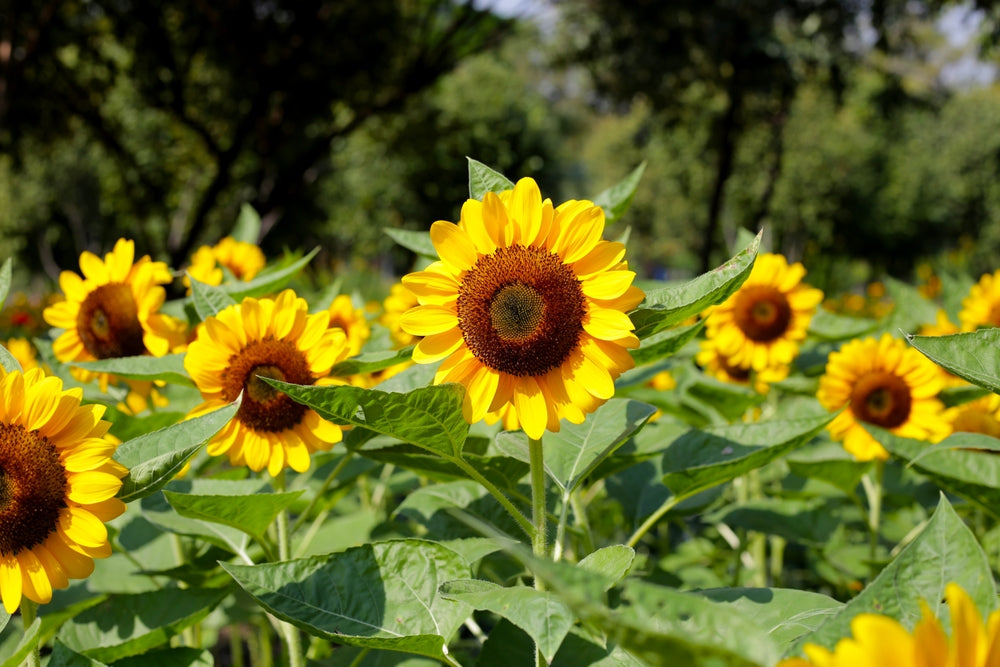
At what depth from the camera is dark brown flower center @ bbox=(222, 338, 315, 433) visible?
1502 mm

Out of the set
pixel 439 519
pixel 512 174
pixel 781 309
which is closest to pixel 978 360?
pixel 439 519

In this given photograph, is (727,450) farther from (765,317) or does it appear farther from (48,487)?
(765,317)

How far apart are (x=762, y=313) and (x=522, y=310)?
1.61 m

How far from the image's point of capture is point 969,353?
1.15 metres

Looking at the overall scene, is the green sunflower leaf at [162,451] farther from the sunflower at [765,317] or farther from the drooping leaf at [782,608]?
the sunflower at [765,317]

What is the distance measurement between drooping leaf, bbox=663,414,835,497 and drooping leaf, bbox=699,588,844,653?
186 millimetres

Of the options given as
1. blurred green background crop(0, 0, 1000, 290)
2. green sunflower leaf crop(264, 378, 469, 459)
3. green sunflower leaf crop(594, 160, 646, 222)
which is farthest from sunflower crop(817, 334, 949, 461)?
blurred green background crop(0, 0, 1000, 290)

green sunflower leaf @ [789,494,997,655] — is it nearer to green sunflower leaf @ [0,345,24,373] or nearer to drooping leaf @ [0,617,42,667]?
drooping leaf @ [0,617,42,667]

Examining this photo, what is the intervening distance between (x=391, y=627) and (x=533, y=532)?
0.83ft

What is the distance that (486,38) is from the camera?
10766mm

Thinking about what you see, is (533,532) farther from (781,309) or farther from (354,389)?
(781,309)

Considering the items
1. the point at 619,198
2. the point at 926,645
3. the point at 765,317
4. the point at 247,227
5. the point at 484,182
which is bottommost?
the point at 926,645

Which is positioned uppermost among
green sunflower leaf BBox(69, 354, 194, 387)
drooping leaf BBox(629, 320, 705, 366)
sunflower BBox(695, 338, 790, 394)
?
sunflower BBox(695, 338, 790, 394)

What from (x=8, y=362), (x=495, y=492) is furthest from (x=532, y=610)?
(x=8, y=362)
